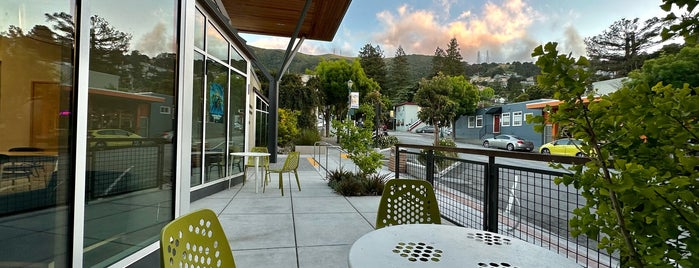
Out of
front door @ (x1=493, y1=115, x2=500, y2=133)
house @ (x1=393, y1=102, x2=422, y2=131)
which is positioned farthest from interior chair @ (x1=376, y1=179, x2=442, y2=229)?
house @ (x1=393, y1=102, x2=422, y2=131)

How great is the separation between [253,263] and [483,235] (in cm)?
183

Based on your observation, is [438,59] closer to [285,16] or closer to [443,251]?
[285,16]

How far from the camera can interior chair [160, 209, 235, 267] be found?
3.25ft

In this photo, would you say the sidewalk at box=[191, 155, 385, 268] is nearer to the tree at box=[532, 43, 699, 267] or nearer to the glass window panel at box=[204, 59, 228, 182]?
the glass window panel at box=[204, 59, 228, 182]

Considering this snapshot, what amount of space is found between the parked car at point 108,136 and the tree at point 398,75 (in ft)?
174

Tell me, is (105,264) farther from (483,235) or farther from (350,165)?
(350,165)

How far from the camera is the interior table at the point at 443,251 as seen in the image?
1.13 meters

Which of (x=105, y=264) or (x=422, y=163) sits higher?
(x=422, y=163)

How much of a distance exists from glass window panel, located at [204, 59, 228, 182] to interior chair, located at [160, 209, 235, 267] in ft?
13.8

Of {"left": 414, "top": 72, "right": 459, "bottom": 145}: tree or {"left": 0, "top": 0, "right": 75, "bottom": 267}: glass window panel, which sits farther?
{"left": 414, "top": 72, "right": 459, "bottom": 145}: tree

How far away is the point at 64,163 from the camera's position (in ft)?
5.57

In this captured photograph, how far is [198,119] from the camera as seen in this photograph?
4.91m

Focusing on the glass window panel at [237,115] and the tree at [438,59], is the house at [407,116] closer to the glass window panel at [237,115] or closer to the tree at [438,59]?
the tree at [438,59]

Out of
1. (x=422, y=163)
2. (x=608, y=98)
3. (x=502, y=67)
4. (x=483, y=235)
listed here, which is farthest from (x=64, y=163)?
(x=502, y=67)
